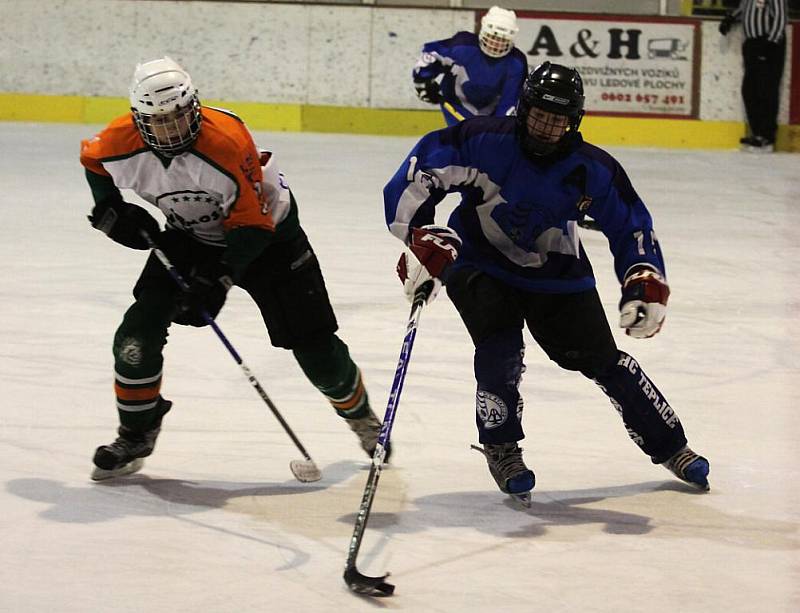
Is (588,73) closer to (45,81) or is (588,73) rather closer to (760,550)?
(45,81)

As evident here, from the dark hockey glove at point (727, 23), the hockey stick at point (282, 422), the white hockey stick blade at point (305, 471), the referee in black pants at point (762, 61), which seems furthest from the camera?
the dark hockey glove at point (727, 23)

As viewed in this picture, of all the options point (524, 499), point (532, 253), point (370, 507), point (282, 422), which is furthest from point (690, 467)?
point (282, 422)

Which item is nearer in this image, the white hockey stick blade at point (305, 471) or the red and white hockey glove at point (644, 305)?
the red and white hockey glove at point (644, 305)

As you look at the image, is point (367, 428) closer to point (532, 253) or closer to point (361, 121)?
point (532, 253)

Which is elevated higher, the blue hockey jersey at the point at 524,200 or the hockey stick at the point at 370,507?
the blue hockey jersey at the point at 524,200

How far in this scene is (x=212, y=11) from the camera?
11.7 metres

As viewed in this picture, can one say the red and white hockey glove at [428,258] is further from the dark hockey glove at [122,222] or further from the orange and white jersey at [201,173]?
the dark hockey glove at [122,222]

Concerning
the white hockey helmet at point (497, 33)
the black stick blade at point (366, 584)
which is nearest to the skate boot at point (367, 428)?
the black stick blade at point (366, 584)

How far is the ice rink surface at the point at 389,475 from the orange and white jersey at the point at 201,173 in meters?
Result: 0.65

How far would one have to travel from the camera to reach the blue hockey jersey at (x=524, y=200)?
3283 mm

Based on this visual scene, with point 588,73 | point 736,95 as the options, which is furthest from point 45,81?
point 736,95

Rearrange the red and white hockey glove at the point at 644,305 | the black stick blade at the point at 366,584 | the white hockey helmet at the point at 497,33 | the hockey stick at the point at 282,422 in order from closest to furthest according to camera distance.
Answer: the black stick blade at the point at 366,584 < the red and white hockey glove at the point at 644,305 < the hockey stick at the point at 282,422 < the white hockey helmet at the point at 497,33

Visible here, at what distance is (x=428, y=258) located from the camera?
3230mm

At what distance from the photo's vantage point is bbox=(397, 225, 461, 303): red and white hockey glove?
3.23m
